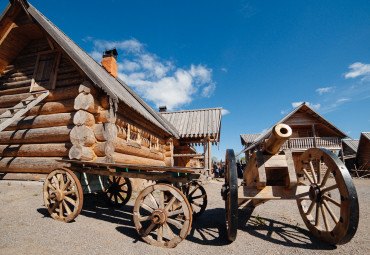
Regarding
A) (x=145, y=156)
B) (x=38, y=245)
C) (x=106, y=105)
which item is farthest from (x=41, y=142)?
(x=38, y=245)

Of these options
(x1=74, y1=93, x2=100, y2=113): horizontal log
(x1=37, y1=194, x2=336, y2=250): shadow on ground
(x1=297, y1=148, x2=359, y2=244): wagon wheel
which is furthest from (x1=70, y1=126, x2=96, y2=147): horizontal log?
(x1=297, y1=148, x2=359, y2=244): wagon wheel

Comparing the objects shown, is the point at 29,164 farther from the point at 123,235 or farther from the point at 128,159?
the point at 123,235

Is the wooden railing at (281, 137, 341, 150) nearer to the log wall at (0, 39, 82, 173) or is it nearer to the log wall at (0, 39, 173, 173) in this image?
the log wall at (0, 39, 173, 173)

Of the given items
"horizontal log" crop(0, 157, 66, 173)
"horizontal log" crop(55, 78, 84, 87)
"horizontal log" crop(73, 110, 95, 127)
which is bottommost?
"horizontal log" crop(0, 157, 66, 173)

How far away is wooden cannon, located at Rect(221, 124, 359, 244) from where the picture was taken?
2.44m

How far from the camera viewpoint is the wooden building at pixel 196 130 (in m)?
12.2

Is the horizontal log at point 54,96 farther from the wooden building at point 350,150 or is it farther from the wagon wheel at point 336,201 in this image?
the wooden building at point 350,150

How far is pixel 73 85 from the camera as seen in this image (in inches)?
248

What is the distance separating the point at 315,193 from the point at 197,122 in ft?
35.7

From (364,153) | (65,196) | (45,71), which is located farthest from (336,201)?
(364,153)

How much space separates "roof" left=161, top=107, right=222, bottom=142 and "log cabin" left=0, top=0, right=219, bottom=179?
5.37 m

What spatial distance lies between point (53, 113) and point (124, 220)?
4.59 metres

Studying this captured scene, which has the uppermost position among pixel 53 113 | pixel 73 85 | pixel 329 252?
pixel 73 85

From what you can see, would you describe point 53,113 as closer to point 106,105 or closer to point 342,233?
point 106,105
